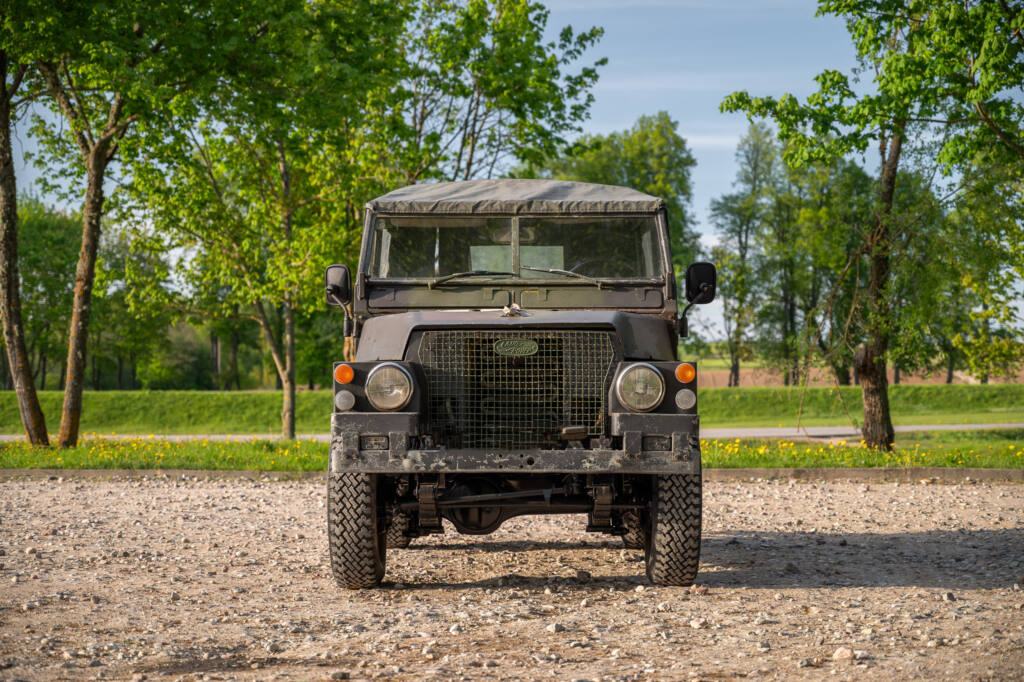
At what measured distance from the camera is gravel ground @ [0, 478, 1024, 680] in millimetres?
4613

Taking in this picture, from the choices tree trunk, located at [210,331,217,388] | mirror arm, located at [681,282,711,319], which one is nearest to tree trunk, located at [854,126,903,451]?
mirror arm, located at [681,282,711,319]

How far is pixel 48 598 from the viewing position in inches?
237

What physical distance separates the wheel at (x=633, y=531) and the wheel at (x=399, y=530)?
157 cm

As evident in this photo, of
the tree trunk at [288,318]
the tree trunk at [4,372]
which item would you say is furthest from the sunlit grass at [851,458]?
the tree trunk at [4,372]

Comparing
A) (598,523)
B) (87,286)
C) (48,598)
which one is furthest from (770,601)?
(87,286)

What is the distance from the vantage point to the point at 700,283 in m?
6.86

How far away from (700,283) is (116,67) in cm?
979

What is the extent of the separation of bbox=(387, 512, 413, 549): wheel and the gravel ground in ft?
0.42

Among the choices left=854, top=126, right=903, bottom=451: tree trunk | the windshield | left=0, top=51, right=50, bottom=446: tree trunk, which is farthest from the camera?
left=854, top=126, right=903, bottom=451: tree trunk

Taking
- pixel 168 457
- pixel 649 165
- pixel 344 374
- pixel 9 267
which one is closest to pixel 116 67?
pixel 9 267

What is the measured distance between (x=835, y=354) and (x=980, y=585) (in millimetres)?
8810

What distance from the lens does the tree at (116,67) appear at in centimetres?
1346

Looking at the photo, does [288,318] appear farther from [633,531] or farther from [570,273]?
[570,273]

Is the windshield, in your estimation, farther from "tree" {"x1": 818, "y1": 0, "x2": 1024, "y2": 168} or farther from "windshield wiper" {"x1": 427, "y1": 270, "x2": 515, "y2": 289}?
"tree" {"x1": 818, "y1": 0, "x2": 1024, "y2": 168}
